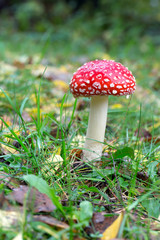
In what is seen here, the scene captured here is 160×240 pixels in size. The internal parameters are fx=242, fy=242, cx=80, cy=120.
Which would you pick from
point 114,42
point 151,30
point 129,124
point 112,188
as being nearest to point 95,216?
point 112,188

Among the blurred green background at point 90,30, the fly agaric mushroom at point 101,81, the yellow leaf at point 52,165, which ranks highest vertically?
the blurred green background at point 90,30

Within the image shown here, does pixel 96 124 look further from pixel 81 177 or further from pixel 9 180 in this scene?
pixel 9 180

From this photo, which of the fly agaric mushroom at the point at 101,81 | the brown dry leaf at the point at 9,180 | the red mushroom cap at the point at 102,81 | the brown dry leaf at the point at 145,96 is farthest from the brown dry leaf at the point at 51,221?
the brown dry leaf at the point at 145,96

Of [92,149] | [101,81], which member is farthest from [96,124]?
[101,81]

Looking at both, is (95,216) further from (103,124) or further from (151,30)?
(151,30)

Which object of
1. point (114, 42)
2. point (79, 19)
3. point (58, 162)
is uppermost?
point (79, 19)

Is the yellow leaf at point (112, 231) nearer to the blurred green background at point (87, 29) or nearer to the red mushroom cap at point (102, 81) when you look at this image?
the red mushroom cap at point (102, 81)
